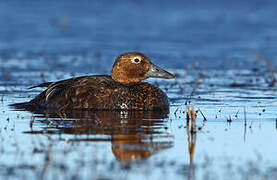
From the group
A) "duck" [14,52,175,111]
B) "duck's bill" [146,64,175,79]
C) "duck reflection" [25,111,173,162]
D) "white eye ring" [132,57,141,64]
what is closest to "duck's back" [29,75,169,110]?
"duck" [14,52,175,111]

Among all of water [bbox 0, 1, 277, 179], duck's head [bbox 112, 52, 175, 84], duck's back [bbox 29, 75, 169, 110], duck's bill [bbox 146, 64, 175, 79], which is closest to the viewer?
water [bbox 0, 1, 277, 179]

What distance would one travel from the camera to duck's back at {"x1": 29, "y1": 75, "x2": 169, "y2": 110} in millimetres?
11609

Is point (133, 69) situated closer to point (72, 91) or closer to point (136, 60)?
point (136, 60)

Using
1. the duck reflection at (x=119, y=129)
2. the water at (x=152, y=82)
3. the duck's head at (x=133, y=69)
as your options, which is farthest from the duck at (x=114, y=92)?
the water at (x=152, y=82)

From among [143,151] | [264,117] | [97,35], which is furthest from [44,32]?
[143,151]

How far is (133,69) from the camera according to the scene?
12273 mm

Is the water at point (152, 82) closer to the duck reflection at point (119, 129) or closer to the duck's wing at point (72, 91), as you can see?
the duck reflection at point (119, 129)

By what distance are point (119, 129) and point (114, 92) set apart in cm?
203

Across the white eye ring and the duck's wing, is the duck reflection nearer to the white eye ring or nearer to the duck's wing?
the duck's wing

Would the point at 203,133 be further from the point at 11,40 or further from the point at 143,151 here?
the point at 11,40

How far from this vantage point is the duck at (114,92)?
11617 millimetres

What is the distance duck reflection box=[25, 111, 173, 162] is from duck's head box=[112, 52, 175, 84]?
1035 mm

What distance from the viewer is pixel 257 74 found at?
56.1 feet

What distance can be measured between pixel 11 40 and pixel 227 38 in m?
7.32
